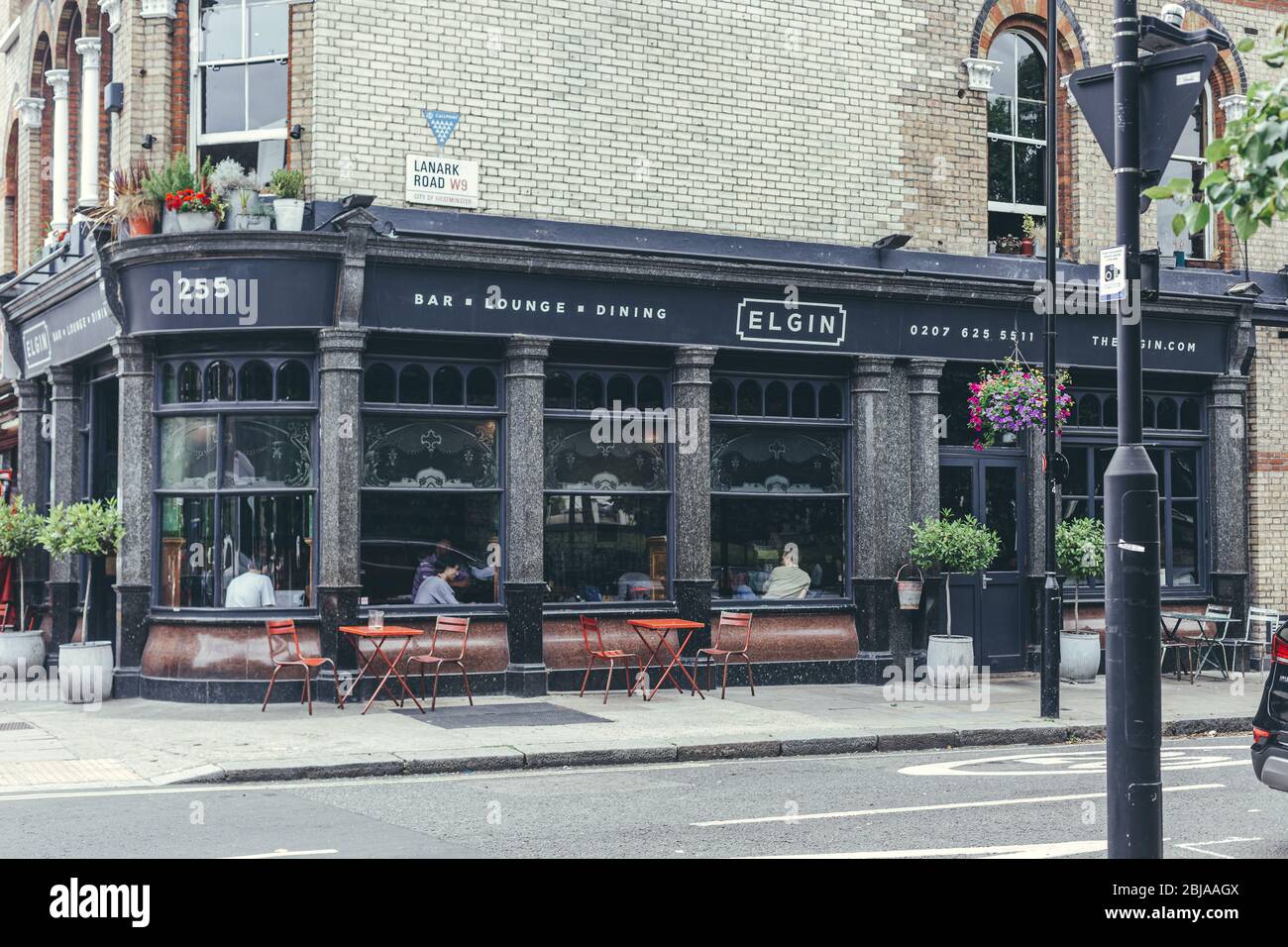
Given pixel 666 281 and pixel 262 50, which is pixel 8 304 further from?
→ pixel 666 281

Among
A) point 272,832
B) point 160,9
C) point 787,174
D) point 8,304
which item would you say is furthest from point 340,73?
point 272,832

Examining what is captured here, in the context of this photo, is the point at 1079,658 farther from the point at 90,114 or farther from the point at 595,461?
the point at 90,114

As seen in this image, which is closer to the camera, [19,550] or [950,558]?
[950,558]

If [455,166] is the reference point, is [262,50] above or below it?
above

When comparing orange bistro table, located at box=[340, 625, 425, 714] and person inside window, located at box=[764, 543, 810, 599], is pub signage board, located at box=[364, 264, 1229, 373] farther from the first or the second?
orange bistro table, located at box=[340, 625, 425, 714]

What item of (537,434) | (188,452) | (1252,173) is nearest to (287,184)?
(188,452)

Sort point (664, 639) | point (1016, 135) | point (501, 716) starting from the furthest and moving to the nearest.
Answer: point (1016, 135)
point (664, 639)
point (501, 716)

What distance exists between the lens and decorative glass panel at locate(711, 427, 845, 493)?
16781mm

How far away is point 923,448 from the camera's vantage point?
17328 millimetres

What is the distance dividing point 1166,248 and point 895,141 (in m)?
4.44

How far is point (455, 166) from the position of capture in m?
15.4

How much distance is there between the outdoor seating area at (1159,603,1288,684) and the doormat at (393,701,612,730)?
8.49m

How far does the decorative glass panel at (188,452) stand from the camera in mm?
15000

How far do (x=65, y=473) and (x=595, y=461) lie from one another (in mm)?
6678
